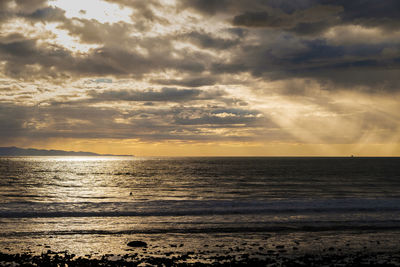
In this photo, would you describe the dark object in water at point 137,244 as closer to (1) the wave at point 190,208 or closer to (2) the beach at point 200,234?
(2) the beach at point 200,234

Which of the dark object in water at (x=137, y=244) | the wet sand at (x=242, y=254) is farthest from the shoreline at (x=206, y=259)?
the dark object in water at (x=137, y=244)

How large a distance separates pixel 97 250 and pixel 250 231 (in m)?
11.8

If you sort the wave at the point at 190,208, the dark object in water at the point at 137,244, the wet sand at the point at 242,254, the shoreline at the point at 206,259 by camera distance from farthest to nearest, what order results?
1. the wave at the point at 190,208
2. the dark object in water at the point at 137,244
3. the wet sand at the point at 242,254
4. the shoreline at the point at 206,259

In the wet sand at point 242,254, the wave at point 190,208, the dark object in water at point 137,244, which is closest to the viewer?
the wet sand at point 242,254

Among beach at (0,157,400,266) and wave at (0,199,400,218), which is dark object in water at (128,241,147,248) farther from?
wave at (0,199,400,218)

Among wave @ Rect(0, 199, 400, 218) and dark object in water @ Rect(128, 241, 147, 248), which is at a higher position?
dark object in water @ Rect(128, 241, 147, 248)

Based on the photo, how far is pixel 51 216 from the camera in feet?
109

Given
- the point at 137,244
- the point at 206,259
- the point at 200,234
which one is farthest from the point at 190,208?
the point at 206,259

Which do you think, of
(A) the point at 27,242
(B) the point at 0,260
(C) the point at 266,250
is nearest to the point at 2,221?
(A) the point at 27,242

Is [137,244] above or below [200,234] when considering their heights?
above

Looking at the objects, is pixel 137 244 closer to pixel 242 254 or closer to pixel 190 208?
pixel 242 254

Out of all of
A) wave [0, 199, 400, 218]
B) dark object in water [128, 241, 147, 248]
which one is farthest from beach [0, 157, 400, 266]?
wave [0, 199, 400, 218]

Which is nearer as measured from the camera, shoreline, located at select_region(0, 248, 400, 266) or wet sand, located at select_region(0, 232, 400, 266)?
shoreline, located at select_region(0, 248, 400, 266)

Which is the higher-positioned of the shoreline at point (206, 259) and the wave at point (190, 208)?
the shoreline at point (206, 259)
